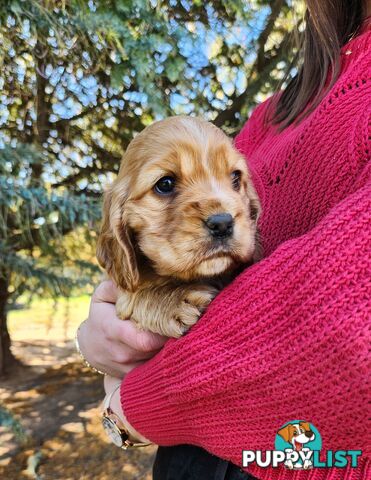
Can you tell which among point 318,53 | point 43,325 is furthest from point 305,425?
point 43,325

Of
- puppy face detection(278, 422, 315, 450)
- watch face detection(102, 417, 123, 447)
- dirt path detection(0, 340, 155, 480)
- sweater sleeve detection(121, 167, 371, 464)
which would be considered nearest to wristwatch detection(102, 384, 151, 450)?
watch face detection(102, 417, 123, 447)

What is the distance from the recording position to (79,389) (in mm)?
5402

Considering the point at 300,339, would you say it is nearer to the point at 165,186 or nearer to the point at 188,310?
the point at 188,310

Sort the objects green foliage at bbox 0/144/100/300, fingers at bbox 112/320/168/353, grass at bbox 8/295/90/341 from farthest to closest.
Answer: grass at bbox 8/295/90/341 < green foliage at bbox 0/144/100/300 < fingers at bbox 112/320/168/353

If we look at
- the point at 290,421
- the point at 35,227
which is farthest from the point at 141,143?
the point at 35,227

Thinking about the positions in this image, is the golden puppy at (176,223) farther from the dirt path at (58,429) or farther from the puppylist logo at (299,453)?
the dirt path at (58,429)

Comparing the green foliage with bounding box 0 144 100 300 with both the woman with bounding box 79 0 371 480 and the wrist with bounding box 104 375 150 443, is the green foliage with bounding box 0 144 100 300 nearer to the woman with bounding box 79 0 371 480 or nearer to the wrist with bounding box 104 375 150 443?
the woman with bounding box 79 0 371 480

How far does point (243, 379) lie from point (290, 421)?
0.45ft

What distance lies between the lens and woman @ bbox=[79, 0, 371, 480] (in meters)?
0.98

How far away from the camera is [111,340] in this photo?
64.0 inches

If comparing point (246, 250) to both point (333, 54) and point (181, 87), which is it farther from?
point (181, 87)

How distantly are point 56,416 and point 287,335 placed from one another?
14.6 feet

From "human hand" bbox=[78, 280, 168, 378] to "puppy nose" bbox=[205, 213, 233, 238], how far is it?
0.40 m

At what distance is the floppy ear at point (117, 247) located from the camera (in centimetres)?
157
